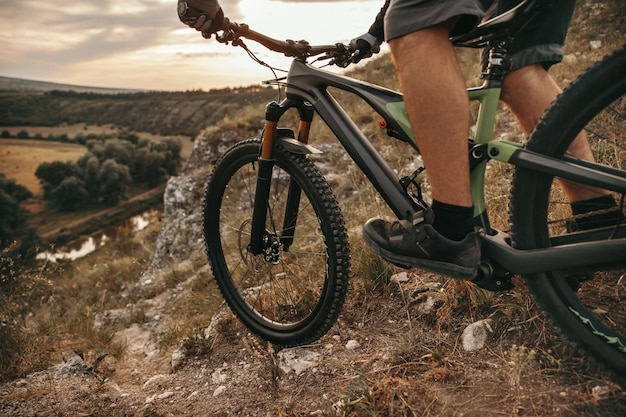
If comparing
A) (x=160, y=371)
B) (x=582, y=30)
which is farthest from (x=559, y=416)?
(x=582, y=30)

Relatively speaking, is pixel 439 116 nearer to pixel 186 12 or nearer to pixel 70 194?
pixel 186 12

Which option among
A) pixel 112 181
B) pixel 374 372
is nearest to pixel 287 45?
pixel 374 372

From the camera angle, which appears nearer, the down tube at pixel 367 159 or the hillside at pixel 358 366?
the hillside at pixel 358 366

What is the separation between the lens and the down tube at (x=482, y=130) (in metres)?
1.68

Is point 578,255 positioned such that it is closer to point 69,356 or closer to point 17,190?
point 69,356

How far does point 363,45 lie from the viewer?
7.38 feet

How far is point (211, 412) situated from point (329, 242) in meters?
1.07

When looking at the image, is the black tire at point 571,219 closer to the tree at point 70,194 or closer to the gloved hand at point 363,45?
the gloved hand at point 363,45

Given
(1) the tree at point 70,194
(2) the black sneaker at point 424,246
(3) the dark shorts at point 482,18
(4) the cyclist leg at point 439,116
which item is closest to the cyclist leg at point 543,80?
(3) the dark shorts at point 482,18

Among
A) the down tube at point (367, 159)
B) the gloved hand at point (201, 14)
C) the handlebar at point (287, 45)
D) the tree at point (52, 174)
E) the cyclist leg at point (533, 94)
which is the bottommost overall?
the tree at point (52, 174)

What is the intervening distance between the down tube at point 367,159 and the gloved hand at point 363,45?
1.01 ft

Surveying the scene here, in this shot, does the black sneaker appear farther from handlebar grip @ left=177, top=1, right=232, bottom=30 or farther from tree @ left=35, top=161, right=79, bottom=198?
tree @ left=35, top=161, right=79, bottom=198

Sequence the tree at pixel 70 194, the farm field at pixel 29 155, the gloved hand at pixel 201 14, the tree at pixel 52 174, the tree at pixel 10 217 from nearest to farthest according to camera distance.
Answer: the gloved hand at pixel 201 14 < the tree at pixel 10 217 < the tree at pixel 70 194 < the tree at pixel 52 174 < the farm field at pixel 29 155

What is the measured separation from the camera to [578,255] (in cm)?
153
